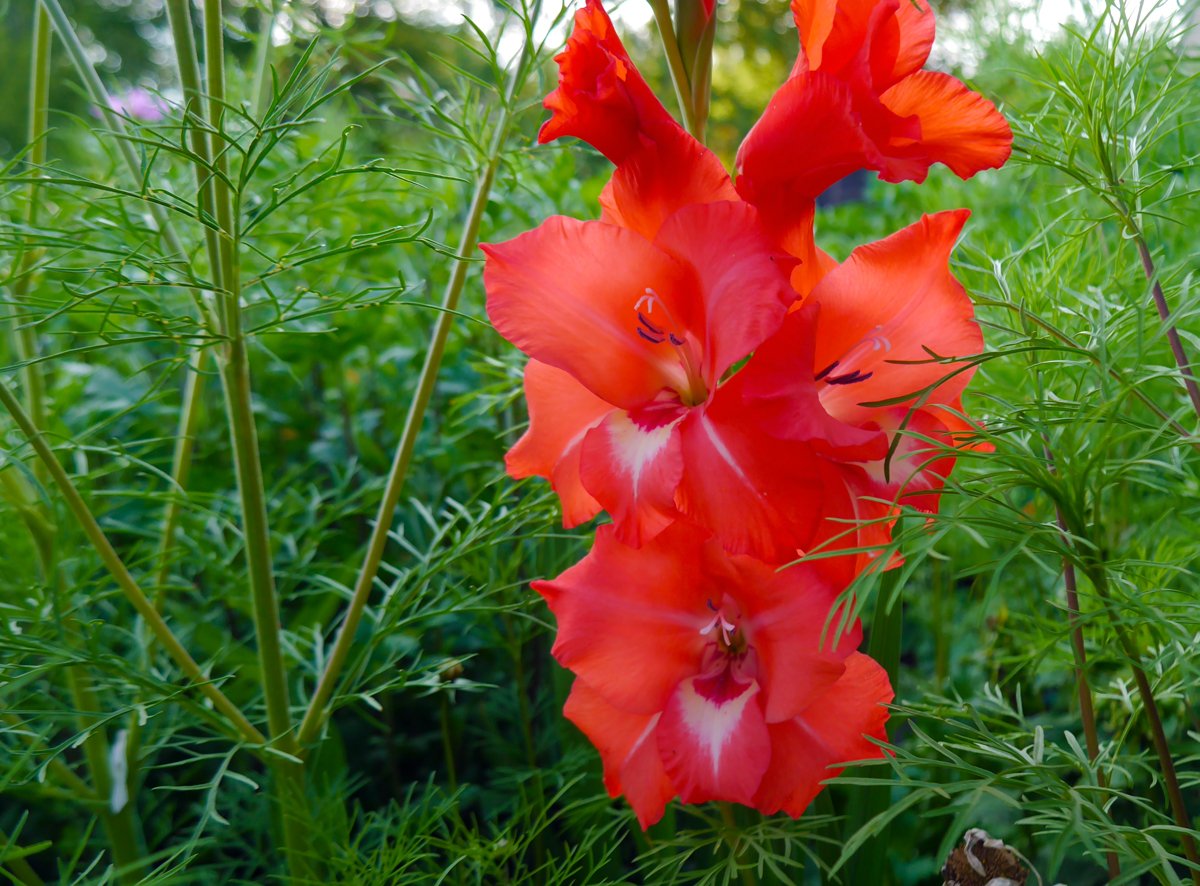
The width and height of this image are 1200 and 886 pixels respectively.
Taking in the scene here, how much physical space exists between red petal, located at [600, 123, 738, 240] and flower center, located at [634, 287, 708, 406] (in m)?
0.05

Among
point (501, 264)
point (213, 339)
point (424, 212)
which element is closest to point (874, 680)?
point (501, 264)

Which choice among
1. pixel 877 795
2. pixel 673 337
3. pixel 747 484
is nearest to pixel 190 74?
pixel 673 337

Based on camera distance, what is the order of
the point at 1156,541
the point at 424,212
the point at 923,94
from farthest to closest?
A: the point at 424,212, the point at 1156,541, the point at 923,94

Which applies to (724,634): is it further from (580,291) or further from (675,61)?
(675,61)

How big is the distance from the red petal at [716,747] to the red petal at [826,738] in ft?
0.10

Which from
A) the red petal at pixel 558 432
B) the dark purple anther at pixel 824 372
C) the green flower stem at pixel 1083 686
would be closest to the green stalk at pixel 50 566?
the red petal at pixel 558 432

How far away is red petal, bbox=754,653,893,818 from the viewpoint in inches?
25.7

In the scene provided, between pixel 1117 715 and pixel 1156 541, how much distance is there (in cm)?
24

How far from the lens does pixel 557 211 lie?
4.39 ft

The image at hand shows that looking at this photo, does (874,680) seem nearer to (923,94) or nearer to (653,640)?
(653,640)

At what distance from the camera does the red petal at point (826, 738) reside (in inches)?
25.7

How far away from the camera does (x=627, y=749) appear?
0.70 meters

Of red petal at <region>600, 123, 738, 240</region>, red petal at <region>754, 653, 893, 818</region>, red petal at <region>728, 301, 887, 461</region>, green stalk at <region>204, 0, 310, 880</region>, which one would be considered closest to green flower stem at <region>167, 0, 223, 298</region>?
green stalk at <region>204, 0, 310, 880</region>

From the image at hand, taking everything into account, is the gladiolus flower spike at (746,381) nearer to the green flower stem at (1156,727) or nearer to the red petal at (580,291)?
the red petal at (580,291)
